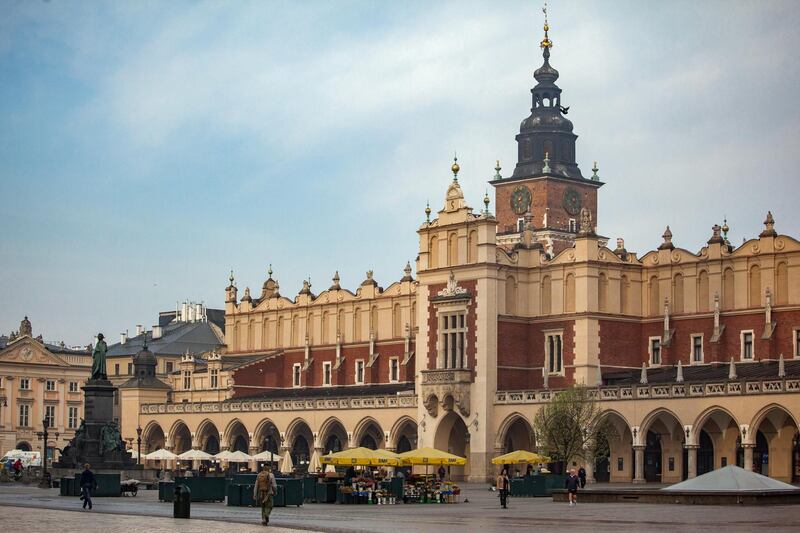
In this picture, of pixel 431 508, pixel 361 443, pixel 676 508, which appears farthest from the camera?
pixel 361 443

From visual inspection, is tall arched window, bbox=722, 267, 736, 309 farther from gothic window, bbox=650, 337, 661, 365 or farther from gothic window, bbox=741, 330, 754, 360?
gothic window, bbox=650, 337, 661, 365

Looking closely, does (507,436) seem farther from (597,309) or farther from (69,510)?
(69,510)

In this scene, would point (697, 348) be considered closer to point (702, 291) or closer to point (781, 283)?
point (702, 291)

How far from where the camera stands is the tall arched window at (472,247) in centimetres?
8862

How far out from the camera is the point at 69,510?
4862 centimetres

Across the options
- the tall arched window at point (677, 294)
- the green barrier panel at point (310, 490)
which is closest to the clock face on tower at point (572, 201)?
the tall arched window at point (677, 294)

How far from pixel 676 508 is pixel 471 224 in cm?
4188

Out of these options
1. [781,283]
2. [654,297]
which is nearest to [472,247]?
[654,297]

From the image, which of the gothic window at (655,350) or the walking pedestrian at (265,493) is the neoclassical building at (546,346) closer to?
the gothic window at (655,350)

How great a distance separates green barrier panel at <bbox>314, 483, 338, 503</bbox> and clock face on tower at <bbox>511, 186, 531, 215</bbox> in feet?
167

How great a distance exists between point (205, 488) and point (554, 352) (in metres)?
34.2

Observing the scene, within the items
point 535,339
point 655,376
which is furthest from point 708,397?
point 535,339

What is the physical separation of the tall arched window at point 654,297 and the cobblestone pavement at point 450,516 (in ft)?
103

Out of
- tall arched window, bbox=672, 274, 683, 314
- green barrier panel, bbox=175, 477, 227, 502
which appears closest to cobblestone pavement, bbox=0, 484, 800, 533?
green barrier panel, bbox=175, 477, 227, 502
